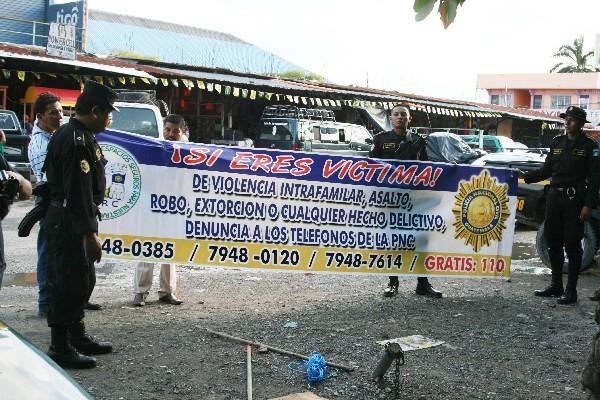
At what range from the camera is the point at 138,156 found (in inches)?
260

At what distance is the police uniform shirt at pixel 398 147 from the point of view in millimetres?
7527

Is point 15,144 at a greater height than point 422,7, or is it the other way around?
point 422,7

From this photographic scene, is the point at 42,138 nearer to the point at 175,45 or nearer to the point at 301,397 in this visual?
the point at 301,397

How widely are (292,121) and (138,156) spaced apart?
566 inches

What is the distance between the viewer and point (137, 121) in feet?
46.1

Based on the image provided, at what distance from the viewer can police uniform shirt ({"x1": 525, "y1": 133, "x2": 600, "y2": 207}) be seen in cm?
738

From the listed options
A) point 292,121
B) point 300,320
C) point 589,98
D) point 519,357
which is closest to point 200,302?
point 300,320

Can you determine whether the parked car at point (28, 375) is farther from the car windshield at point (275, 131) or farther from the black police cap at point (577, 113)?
the car windshield at point (275, 131)

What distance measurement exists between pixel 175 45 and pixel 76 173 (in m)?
43.9

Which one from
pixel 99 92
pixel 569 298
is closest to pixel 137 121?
pixel 99 92

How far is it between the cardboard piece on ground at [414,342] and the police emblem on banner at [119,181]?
2605 millimetres

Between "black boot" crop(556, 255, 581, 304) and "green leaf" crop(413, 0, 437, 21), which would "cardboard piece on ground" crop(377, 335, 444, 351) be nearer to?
"black boot" crop(556, 255, 581, 304)

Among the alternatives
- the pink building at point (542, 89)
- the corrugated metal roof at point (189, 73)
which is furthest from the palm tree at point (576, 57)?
the corrugated metal roof at point (189, 73)

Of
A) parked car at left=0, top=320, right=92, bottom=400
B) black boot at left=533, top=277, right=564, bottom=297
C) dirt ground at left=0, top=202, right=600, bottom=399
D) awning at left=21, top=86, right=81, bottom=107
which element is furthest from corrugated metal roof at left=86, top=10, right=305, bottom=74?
parked car at left=0, top=320, right=92, bottom=400
